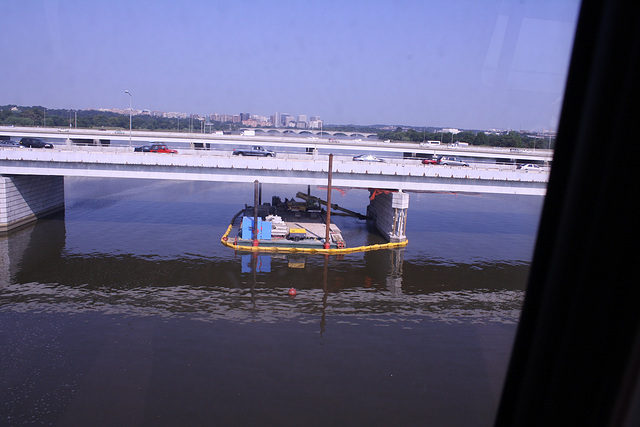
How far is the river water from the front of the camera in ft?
25.1

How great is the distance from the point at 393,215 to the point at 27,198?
15880 mm

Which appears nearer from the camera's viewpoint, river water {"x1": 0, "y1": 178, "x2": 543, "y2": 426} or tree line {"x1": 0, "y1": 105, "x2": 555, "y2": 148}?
river water {"x1": 0, "y1": 178, "x2": 543, "y2": 426}

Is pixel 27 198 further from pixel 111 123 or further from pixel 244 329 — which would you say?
pixel 111 123

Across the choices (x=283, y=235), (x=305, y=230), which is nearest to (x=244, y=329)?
(x=283, y=235)

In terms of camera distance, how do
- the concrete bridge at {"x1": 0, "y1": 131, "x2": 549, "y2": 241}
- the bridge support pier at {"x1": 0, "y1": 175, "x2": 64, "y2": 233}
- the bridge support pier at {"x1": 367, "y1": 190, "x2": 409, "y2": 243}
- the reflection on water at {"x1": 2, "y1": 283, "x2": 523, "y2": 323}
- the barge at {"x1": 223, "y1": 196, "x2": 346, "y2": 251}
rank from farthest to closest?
the bridge support pier at {"x1": 367, "y1": 190, "x2": 409, "y2": 243}, the concrete bridge at {"x1": 0, "y1": 131, "x2": 549, "y2": 241}, the bridge support pier at {"x1": 0, "y1": 175, "x2": 64, "y2": 233}, the barge at {"x1": 223, "y1": 196, "x2": 346, "y2": 251}, the reflection on water at {"x1": 2, "y1": 283, "x2": 523, "y2": 323}

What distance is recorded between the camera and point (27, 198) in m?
20.9

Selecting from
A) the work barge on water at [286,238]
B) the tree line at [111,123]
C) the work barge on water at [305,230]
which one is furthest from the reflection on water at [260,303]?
the tree line at [111,123]

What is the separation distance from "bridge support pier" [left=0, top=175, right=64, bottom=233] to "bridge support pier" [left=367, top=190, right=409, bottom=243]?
49.5ft

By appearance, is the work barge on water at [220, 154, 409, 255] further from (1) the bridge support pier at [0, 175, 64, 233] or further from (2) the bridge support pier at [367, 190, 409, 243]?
(1) the bridge support pier at [0, 175, 64, 233]

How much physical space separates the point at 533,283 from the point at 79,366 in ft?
29.3

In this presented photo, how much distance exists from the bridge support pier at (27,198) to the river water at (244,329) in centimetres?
87

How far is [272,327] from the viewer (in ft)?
36.0

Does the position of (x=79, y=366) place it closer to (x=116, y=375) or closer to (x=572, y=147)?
(x=116, y=375)

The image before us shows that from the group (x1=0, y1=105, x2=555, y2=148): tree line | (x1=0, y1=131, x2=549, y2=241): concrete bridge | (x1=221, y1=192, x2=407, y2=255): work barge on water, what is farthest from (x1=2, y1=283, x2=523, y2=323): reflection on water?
(x1=0, y1=105, x2=555, y2=148): tree line
